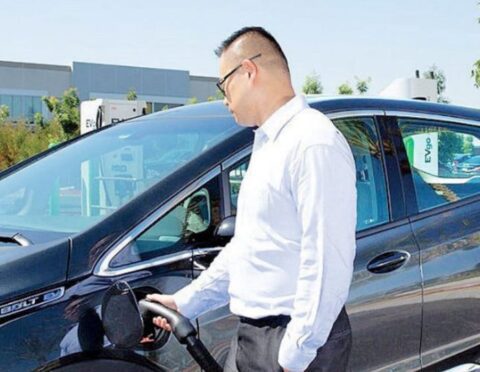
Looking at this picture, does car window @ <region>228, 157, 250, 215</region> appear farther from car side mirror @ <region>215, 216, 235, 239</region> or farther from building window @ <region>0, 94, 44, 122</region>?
building window @ <region>0, 94, 44, 122</region>

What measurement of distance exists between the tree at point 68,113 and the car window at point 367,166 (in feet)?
72.5

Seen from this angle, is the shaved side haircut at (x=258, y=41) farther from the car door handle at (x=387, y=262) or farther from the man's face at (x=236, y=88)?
the car door handle at (x=387, y=262)

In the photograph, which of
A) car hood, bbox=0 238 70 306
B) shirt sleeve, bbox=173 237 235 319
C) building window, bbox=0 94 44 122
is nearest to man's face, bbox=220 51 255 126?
shirt sleeve, bbox=173 237 235 319

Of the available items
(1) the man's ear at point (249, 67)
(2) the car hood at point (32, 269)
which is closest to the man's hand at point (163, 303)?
(2) the car hood at point (32, 269)

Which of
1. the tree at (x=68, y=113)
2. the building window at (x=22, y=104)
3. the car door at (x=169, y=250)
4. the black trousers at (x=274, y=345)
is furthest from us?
the building window at (x=22, y=104)

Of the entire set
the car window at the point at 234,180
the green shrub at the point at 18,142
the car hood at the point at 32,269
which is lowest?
the green shrub at the point at 18,142

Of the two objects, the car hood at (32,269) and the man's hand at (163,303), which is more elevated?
the car hood at (32,269)

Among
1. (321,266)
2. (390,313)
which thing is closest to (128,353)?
(321,266)

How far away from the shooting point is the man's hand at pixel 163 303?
2236 millimetres

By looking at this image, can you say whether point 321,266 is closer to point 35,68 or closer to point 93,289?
point 93,289

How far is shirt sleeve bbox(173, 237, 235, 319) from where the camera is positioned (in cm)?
230

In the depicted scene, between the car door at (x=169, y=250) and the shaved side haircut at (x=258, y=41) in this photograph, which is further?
the car door at (x=169, y=250)

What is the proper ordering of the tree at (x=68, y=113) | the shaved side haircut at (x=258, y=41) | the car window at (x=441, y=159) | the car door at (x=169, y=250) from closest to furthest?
the shaved side haircut at (x=258, y=41) → the car door at (x=169, y=250) → the car window at (x=441, y=159) → the tree at (x=68, y=113)

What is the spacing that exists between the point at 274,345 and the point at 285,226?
0.35m
